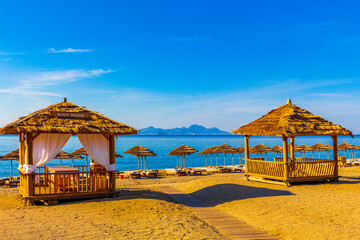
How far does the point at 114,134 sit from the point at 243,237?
6.02m

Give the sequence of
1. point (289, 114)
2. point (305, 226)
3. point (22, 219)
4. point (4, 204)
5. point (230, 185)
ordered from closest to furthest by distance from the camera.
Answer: point (305, 226)
point (22, 219)
point (4, 204)
point (230, 185)
point (289, 114)

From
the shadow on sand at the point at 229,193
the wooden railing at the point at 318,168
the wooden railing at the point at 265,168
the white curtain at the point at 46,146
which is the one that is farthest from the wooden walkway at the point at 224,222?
the wooden railing at the point at 318,168

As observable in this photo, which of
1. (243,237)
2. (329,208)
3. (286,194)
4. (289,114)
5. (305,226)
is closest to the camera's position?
(243,237)

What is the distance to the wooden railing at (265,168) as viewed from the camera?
15.1 meters

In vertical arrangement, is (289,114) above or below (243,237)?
above

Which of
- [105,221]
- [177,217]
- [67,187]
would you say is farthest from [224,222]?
[67,187]

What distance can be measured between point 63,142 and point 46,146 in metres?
0.57

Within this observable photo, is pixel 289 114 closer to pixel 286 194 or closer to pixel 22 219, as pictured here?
pixel 286 194

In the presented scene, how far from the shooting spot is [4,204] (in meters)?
10.8

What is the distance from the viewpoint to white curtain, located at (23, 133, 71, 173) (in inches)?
432

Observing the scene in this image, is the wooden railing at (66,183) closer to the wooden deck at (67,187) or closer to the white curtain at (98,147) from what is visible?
the wooden deck at (67,187)

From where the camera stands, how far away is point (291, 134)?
570 inches

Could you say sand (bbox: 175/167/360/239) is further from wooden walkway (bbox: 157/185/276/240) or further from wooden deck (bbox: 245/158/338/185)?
wooden deck (bbox: 245/158/338/185)

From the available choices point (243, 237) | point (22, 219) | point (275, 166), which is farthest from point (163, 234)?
point (275, 166)
